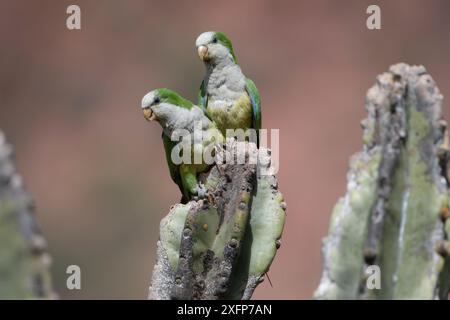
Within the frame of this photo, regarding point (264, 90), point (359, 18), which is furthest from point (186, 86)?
point (359, 18)

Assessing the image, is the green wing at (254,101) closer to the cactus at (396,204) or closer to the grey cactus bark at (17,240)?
the cactus at (396,204)

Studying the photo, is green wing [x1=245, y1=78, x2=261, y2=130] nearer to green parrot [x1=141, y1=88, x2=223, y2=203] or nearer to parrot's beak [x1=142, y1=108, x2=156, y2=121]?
green parrot [x1=141, y1=88, x2=223, y2=203]

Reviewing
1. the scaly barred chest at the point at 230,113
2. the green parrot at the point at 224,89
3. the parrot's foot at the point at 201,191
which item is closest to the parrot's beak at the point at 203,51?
the green parrot at the point at 224,89

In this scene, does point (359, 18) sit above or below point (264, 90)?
above

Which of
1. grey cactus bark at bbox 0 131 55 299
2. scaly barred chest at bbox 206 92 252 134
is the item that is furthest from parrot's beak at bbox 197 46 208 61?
grey cactus bark at bbox 0 131 55 299
